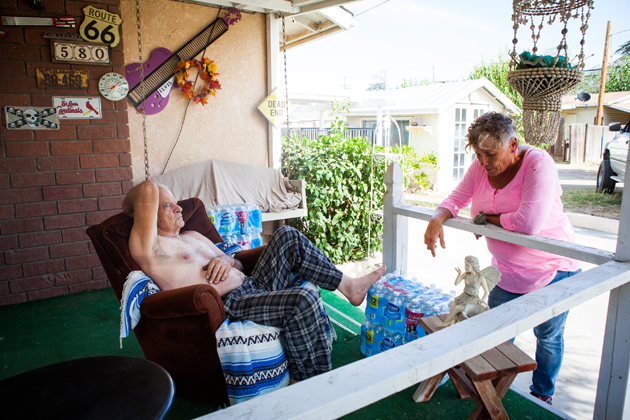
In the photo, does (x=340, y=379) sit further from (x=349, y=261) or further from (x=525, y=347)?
(x=349, y=261)

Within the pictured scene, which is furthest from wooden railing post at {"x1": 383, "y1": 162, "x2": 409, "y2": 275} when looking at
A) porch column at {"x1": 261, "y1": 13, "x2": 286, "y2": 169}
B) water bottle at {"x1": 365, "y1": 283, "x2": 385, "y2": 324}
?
porch column at {"x1": 261, "y1": 13, "x2": 286, "y2": 169}

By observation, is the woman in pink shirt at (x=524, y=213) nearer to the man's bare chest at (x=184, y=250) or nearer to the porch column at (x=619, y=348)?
the porch column at (x=619, y=348)

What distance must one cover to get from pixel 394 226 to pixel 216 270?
1252 mm

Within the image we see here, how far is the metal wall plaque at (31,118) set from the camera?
3482 millimetres

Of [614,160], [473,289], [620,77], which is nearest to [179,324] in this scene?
[473,289]

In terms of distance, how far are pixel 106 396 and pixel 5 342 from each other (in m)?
2.39

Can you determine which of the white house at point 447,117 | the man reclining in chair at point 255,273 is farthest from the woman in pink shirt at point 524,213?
the white house at point 447,117

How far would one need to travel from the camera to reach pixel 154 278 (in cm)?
230

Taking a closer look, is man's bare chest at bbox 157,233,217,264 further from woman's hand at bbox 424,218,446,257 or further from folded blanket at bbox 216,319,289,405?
Result: woman's hand at bbox 424,218,446,257

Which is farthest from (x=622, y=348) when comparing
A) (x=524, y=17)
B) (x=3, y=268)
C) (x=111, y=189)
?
(x=3, y=268)

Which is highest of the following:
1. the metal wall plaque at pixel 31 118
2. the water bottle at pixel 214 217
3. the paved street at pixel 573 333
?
the metal wall plaque at pixel 31 118

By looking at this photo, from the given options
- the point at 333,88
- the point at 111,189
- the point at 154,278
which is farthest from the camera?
the point at 333,88

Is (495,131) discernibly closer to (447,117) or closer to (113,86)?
(113,86)

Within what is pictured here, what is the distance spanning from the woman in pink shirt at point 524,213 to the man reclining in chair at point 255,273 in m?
0.92
